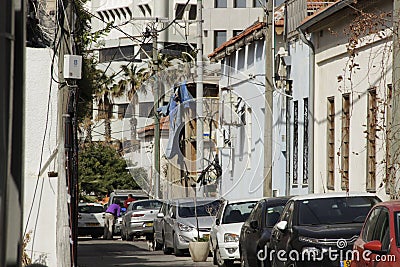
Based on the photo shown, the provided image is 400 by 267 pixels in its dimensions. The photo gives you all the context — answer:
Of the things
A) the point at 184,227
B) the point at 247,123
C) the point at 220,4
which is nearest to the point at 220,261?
the point at 184,227

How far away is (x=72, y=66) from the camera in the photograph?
47.3 ft

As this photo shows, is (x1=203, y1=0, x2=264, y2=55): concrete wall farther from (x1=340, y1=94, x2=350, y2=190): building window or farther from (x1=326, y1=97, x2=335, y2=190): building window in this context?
(x1=340, y1=94, x2=350, y2=190): building window

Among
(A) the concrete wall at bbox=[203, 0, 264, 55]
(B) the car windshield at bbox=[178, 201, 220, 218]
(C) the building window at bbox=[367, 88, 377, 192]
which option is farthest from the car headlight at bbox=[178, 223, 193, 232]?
(A) the concrete wall at bbox=[203, 0, 264, 55]

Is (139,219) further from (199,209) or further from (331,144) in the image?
(331,144)

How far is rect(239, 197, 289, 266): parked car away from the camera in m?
17.7

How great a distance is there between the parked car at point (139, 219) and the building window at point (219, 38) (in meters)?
35.7

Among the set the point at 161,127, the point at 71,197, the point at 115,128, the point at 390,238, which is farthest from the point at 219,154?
the point at 115,128

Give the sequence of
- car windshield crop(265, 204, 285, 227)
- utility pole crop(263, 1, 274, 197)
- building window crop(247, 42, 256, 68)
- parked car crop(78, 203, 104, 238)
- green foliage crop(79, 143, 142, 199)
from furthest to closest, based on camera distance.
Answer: green foliage crop(79, 143, 142, 199), parked car crop(78, 203, 104, 238), building window crop(247, 42, 256, 68), utility pole crop(263, 1, 274, 197), car windshield crop(265, 204, 285, 227)

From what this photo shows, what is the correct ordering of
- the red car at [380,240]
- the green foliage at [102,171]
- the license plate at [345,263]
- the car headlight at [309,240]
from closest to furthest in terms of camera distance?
the red car at [380,240] → the license plate at [345,263] → the car headlight at [309,240] → the green foliage at [102,171]

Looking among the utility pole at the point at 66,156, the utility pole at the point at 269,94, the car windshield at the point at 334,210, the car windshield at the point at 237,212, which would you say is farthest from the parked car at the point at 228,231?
the utility pole at the point at 66,156

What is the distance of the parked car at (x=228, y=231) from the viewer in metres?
21.2

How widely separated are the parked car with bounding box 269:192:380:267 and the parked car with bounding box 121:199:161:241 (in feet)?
63.9

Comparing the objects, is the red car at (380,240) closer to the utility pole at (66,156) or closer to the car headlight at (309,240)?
the car headlight at (309,240)

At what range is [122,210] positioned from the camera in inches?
1670
